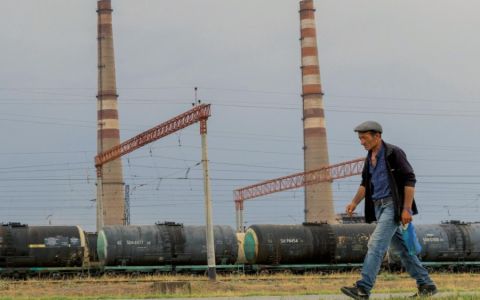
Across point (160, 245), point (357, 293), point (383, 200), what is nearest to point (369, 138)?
point (383, 200)

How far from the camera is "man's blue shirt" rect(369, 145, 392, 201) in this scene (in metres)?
9.35

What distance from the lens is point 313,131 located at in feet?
255

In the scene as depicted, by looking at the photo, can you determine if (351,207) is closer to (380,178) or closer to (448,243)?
(380,178)

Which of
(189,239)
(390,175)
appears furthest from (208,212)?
(390,175)

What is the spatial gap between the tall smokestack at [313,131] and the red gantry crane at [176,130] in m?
17.7

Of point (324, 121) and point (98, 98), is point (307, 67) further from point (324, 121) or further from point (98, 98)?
point (98, 98)

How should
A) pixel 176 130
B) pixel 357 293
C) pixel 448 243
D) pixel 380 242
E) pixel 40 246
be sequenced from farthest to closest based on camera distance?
1. pixel 176 130
2. pixel 448 243
3. pixel 40 246
4. pixel 380 242
5. pixel 357 293

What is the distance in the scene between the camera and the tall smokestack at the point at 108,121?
73.9 m

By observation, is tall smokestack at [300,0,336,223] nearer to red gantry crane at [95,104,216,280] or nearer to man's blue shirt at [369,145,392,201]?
red gantry crane at [95,104,216,280]

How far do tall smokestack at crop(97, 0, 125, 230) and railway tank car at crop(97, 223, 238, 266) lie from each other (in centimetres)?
3621

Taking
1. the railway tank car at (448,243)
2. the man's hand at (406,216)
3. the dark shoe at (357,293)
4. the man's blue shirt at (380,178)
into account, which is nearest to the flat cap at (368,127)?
the man's blue shirt at (380,178)

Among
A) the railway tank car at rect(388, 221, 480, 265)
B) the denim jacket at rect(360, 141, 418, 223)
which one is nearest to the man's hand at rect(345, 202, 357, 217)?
the denim jacket at rect(360, 141, 418, 223)

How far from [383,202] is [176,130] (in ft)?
152

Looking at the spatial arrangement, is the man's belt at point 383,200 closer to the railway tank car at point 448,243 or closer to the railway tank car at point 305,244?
the railway tank car at point 305,244
